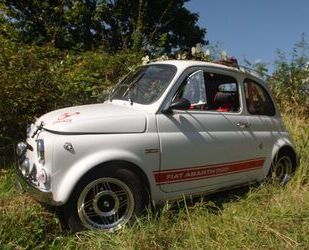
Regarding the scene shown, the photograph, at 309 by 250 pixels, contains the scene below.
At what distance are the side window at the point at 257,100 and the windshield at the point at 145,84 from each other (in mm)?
1371

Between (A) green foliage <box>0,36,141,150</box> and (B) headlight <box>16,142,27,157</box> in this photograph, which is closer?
(B) headlight <box>16,142,27,157</box>

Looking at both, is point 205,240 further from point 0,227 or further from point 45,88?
point 45,88

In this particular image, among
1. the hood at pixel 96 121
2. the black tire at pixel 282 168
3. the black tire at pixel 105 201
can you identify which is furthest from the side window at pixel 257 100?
the black tire at pixel 105 201

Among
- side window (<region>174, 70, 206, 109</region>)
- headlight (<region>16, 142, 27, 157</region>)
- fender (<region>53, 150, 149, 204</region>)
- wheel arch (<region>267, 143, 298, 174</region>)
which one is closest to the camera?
fender (<region>53, 150, 149, 204</region>)

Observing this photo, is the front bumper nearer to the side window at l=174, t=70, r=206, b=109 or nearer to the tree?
the side window at l=174, t=70, r=206, b=109

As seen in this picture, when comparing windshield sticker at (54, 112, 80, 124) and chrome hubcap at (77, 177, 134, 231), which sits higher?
windshield sticker at (54, 112, 80, 124)

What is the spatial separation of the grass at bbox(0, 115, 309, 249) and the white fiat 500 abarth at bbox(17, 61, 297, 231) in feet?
0.71

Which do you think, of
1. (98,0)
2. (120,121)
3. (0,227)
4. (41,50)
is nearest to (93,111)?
(120,121)

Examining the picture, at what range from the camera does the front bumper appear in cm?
496

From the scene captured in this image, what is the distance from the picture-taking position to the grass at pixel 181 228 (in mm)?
4953

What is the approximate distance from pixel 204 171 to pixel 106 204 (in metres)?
1.35

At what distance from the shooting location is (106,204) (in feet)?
17.4

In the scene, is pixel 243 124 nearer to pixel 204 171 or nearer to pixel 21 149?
pixel 204 171

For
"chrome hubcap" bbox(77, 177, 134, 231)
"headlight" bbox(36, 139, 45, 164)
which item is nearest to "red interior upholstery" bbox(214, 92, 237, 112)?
"chrome hubcap" bbox(77, 177, 134, 231)
